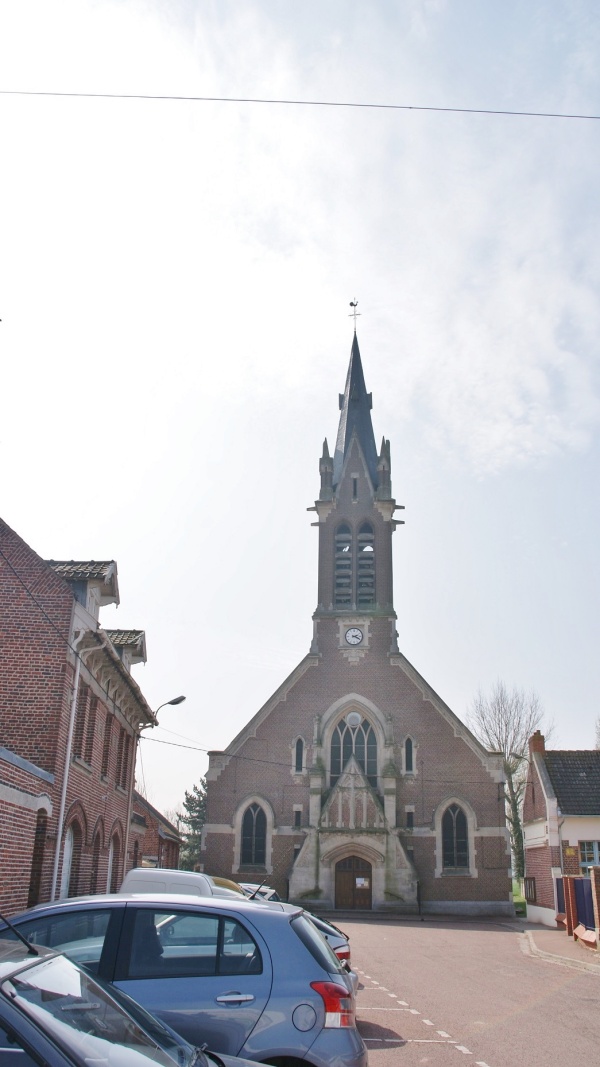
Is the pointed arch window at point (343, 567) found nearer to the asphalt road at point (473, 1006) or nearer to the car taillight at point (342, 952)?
the asphalt road at point (473, 1006)

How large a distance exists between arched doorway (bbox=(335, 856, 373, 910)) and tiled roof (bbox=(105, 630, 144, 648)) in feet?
62.1

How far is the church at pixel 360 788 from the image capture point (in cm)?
3675

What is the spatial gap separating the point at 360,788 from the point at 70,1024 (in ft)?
118

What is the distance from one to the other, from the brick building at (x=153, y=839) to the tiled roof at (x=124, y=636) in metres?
7.11

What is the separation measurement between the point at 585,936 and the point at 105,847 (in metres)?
12.8

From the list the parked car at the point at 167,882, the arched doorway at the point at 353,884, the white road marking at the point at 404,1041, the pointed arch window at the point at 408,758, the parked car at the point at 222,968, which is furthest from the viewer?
the pointed arch window at the point at 408,758

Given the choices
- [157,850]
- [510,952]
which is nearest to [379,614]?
[157,850]

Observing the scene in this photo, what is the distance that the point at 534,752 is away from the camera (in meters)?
35.8

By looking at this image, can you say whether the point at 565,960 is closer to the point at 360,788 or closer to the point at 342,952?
the point at 342,952

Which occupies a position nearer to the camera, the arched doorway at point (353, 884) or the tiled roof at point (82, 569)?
the tiled roof at point (82, 569)

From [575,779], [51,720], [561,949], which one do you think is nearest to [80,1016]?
[51,720]

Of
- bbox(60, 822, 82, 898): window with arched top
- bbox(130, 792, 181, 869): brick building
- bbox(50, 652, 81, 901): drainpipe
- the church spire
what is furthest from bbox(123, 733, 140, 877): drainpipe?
the church spire

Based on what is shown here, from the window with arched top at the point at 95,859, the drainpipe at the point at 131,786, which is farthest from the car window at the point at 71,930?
the drainpipe at the point at 131,786

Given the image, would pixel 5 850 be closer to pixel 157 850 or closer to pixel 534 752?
pixel 157 850
